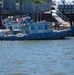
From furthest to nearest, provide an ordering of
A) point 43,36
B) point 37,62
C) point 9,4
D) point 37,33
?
point 9,4
point 37,33
point 43,36
point 37,62

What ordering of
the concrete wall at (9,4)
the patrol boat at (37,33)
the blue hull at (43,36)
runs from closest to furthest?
the blue hull at (43,36), the patrol boat at (37,33), the concrete wall at (9,4)

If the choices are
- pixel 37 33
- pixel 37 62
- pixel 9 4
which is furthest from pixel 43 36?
pixel 9 4

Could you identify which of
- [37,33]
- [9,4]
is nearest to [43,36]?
[37,33]

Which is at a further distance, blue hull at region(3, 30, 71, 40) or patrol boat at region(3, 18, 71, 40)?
patrol boat at region(3, 18, 71, 40)

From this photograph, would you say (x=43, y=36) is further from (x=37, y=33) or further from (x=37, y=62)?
(x=37, y=62)

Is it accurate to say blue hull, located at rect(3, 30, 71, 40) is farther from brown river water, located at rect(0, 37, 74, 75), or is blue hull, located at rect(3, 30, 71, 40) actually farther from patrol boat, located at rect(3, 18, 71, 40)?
brown river water, located at rect(0, 37, 74, 75)

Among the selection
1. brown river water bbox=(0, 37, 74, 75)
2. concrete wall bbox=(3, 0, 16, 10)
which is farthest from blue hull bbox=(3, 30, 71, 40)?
concrete wall bbox=(3, 0, 16, 10)

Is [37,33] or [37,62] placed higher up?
[37,62]

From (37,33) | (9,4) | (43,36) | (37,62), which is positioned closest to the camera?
(37,62)

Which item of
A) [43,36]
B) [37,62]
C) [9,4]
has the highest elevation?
[37,62]

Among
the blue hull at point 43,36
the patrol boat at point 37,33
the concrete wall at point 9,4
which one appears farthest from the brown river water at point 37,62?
the concrete wall at point 9,4

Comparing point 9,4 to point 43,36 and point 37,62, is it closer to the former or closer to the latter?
point 43,36

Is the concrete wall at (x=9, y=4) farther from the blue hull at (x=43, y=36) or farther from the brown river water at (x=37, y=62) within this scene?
the brown river water at (x=37, y=62)

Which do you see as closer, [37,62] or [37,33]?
[37,62]
